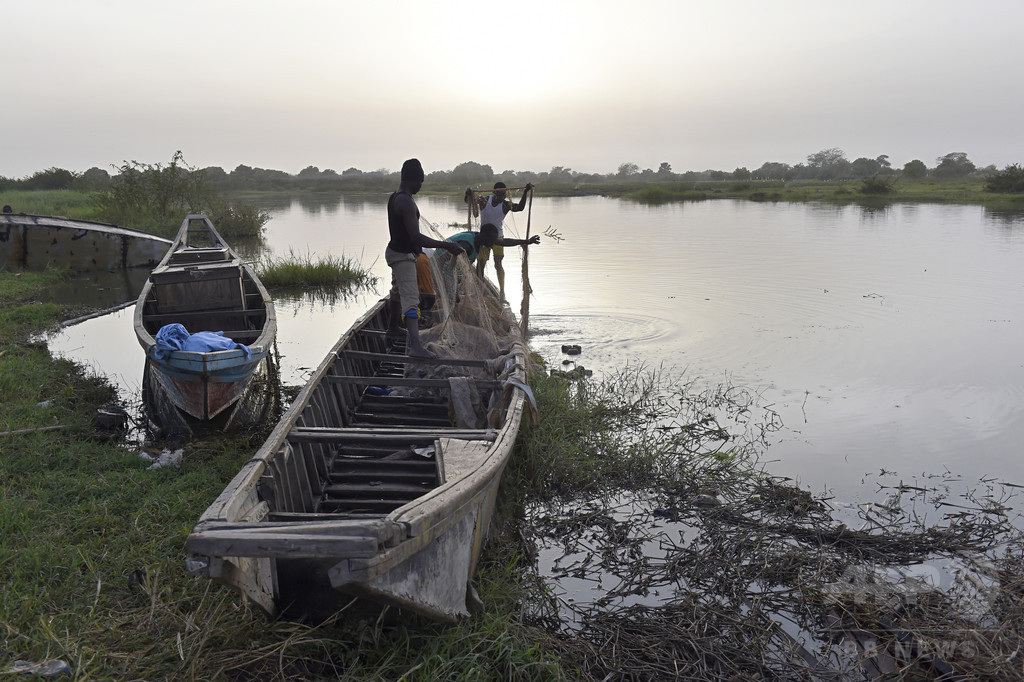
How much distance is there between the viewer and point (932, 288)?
43.1 feet

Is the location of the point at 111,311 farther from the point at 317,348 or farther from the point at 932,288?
the point at 932,288

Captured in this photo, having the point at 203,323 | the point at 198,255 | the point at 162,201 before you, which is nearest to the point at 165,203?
the point at 162,201

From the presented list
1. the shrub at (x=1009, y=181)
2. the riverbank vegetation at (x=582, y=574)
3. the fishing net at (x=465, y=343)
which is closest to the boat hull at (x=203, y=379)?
the riverbank vegetation at (x=582, y=574)

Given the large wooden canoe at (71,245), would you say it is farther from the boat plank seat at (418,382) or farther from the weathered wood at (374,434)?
the weathered wood at (374,434)

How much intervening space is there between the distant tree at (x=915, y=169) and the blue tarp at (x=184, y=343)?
218ft

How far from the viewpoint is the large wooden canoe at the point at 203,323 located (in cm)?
555

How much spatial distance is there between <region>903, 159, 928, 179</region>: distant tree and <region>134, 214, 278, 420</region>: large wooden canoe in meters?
64.7

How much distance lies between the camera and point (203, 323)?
26.7ft

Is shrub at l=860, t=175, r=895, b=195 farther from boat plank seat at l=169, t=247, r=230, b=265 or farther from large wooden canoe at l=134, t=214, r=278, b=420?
boat plank seat at l=169, t=247, r=230, b=265

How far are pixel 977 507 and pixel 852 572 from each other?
172cm

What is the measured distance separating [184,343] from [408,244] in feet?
6.75

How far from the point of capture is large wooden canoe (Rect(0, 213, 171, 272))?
1441 cm

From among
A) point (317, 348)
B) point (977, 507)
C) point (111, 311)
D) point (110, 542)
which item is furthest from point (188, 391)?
point (111, 311)

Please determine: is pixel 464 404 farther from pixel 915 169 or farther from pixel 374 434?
pixel 915 169
